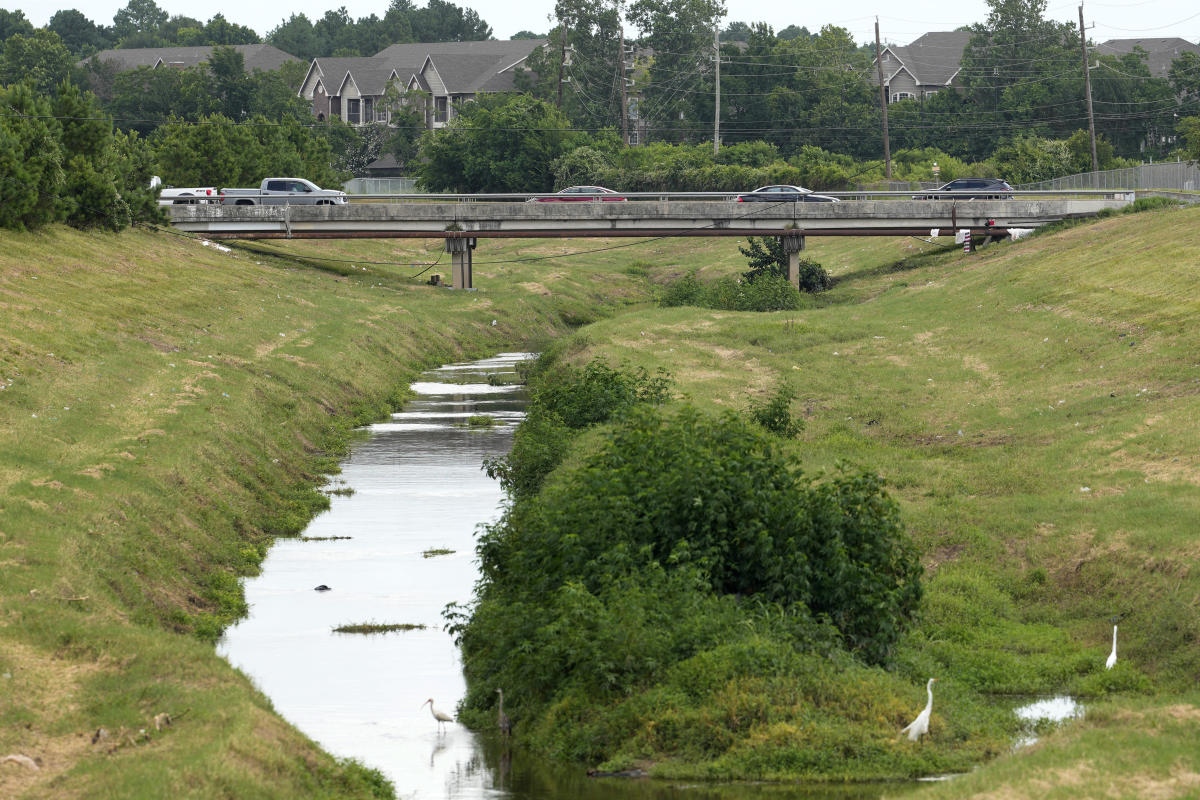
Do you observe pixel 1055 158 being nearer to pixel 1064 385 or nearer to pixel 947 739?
pixel 1064 385

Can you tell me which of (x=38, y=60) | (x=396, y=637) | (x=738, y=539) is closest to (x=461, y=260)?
(x=396, y=637)

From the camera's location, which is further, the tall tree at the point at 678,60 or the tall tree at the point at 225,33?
the tall tree at the point at 225,33

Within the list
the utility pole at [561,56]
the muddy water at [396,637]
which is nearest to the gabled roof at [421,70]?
the utility pole at [561,56]

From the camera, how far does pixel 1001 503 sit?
88.8 feet

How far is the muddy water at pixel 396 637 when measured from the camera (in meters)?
18.1

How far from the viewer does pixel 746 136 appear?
4870 inches

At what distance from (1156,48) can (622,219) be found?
8442 cm

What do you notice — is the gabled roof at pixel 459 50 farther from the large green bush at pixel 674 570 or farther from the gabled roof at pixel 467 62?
the large green bush at pixel 674 570

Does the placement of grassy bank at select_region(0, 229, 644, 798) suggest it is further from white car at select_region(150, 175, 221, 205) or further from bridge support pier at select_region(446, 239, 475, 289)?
white car at select_region(150, 175, 221, 205)

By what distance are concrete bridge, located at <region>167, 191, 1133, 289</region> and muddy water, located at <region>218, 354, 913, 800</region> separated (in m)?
31.0

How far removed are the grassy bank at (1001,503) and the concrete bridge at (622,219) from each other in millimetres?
13415

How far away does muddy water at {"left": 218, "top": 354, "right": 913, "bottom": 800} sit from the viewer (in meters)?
18.1

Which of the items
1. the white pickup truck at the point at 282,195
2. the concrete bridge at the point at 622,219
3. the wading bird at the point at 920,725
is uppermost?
the white pickup truck at the point at 282,195

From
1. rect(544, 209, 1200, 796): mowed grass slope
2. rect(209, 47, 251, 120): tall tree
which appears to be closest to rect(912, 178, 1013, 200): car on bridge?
rect(544, 209, 1200, 796): mowed grass slope
